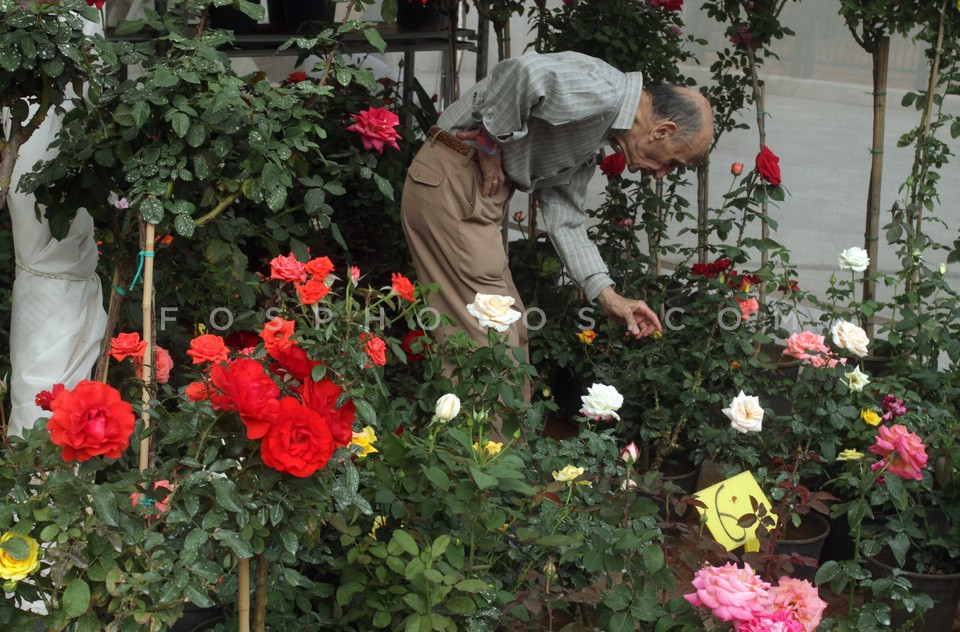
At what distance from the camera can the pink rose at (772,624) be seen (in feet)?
4.19

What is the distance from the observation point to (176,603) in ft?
4.01

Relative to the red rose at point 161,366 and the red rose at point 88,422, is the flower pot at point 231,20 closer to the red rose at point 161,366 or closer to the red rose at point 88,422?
the red rose at point 161,366

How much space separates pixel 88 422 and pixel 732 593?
0.81 metres

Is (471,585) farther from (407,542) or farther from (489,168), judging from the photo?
(489,168)

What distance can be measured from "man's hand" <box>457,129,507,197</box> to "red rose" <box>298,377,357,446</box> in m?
1.27

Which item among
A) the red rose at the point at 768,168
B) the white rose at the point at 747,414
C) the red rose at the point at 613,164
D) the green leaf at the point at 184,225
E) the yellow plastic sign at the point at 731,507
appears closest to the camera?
the green leaf at the point at 184,225

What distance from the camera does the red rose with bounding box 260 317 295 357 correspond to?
A: 4.41 feet

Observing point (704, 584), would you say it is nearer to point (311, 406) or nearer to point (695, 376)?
point (311, 406)

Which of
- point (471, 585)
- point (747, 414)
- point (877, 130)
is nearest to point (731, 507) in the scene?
point (747, 414)

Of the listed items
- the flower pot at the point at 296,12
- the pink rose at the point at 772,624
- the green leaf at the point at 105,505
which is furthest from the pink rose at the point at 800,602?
the flower pot at the point at 296,12

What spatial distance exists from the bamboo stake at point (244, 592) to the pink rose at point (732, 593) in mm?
592

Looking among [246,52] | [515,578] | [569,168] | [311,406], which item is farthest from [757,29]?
[311,406]

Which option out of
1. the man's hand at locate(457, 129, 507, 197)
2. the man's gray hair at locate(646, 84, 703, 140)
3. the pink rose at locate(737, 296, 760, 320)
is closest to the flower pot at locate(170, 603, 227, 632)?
the man's hand at locate(457, 129, 507, 197)

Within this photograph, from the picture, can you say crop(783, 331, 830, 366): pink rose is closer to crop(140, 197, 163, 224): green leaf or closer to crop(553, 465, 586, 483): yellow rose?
crop(553, 465, 586, 483): yellow rose
